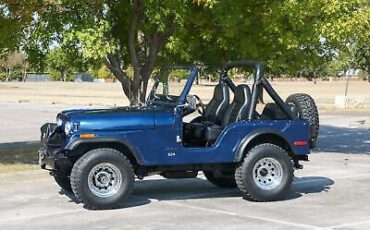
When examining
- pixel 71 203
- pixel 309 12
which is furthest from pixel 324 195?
pixel 309 12

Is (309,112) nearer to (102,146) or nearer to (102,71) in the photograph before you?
(102,146)

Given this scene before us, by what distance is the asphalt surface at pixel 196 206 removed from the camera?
26.1 ft

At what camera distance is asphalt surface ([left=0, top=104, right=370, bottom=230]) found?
26.1 feet

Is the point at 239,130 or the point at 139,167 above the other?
the point at 239,130

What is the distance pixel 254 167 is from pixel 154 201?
1.50m

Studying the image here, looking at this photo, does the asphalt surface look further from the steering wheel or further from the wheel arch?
the steering wheel

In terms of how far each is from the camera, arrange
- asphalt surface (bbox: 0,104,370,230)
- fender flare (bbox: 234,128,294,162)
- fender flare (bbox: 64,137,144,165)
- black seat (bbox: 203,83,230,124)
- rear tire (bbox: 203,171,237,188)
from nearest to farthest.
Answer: asphalt surface (bbox: 0,104,370,230) < fender flare (bbox: 64,137,144,165) < fender flare (bbox: 234,128,294,162) < black seat (bbox: 203,83,230,124) < rear tire (bbox: 203,171,237,188)

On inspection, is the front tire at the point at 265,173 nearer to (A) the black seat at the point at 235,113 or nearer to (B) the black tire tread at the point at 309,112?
(A) the black seat at the point at 235,113

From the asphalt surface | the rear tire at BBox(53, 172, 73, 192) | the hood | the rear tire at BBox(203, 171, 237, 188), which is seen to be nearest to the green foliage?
the asphalt surface

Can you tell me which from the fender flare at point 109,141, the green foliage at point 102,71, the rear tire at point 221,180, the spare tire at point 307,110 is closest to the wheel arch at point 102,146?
the fender flare at point 109,141

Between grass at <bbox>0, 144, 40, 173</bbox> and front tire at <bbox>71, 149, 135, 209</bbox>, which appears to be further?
grass at <bbox>0, 144, 40, 173</bbox>

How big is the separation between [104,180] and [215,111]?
2.13m

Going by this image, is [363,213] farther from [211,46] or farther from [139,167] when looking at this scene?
[211,46]

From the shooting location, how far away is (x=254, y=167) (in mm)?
9422
